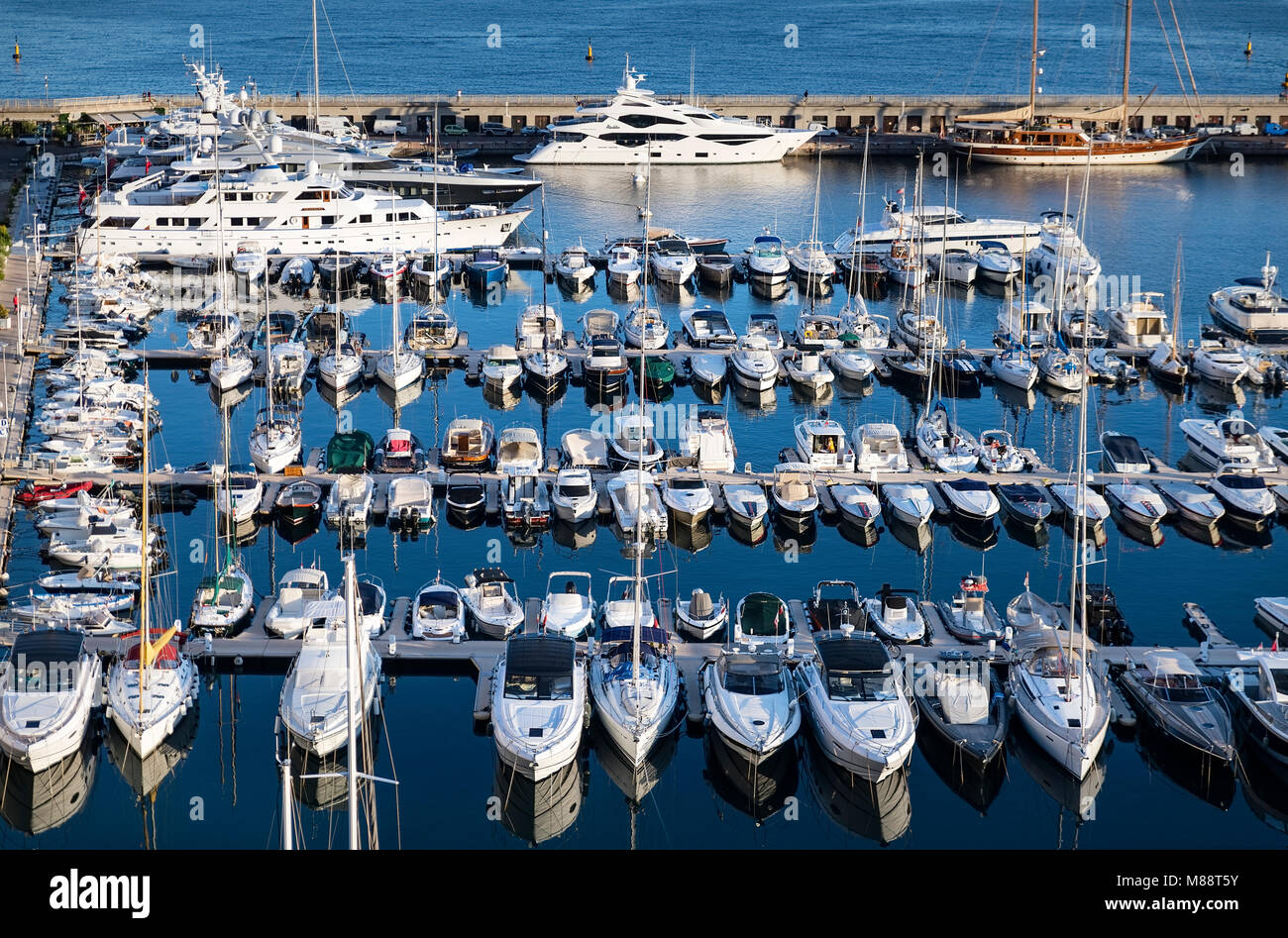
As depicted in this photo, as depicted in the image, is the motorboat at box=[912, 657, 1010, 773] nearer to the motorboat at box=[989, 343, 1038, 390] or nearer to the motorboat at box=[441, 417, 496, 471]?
the motorboat at box=[441, 417, 496, 471]

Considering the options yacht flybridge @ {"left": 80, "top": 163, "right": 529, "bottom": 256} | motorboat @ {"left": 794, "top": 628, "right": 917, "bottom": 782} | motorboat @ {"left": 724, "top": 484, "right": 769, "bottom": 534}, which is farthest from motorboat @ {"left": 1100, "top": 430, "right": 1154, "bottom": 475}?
yacht flybridge @ {"left": 80, "top": 163, "right": 529, "bottom": 256}

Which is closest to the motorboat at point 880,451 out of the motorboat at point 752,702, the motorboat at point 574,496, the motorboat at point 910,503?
the motorboat at point 910,503

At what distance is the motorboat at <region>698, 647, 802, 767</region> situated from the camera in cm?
2725

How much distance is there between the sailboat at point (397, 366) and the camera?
4822cm

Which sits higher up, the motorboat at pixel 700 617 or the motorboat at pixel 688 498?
the motorboat at pixel 688 498

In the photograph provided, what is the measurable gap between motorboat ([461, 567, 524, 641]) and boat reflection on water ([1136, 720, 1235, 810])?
38.3ft

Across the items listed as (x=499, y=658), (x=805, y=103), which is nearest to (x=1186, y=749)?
(x=499, y=658)

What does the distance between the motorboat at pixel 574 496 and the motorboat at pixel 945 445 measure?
870 centimetres

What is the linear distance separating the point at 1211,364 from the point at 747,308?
54.3 feet

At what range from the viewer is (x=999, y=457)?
4122cm

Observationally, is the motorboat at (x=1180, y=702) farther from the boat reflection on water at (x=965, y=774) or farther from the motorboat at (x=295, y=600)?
the motorboat at (x=295, y=600)

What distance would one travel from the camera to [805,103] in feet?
305

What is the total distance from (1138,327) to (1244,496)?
15.0 metres

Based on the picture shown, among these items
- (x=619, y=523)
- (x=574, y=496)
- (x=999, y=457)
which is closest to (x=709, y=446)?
(x=619, y=523)
